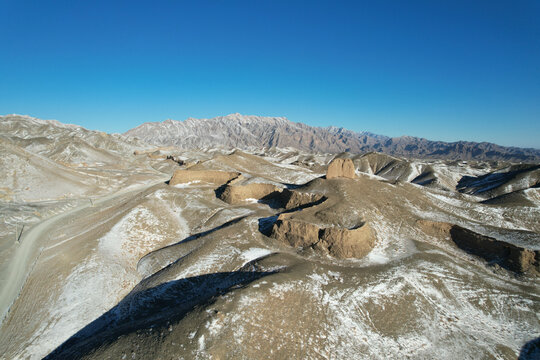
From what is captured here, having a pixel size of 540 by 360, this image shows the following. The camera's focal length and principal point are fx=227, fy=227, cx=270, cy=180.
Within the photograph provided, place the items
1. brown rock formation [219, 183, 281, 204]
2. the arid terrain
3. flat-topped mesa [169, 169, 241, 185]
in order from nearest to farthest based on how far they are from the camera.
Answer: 1. the arid terrain
2. brown rock formation [219, 183, 281, 204]
3. flat-topped mesa [169, 169, 241, 185]

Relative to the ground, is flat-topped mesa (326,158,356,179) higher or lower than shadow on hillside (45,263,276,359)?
higher

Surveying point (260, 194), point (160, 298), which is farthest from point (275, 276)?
point (260, 194)

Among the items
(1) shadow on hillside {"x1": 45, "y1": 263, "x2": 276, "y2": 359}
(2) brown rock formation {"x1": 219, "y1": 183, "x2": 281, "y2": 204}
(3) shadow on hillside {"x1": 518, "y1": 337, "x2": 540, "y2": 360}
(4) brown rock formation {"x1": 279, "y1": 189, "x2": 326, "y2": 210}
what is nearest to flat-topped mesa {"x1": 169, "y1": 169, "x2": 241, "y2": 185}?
(2) brown rock formation {"x1": 219, "y1": 183, "x2": 281, "y2": 204}

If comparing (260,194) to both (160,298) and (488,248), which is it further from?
(488,248)

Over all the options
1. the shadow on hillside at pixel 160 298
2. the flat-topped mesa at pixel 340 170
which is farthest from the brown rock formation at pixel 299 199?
the shadow on hillside at pixel 160 298

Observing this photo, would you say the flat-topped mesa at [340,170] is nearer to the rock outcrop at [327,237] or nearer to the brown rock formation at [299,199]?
the brown rock formation at [299,199]

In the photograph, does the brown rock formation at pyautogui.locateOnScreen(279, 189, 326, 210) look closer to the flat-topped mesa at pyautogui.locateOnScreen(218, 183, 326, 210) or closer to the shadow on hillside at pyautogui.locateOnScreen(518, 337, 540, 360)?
the flat-topped mesa at pyautogui.locateOnScreen(218, 183, 326, 210)
